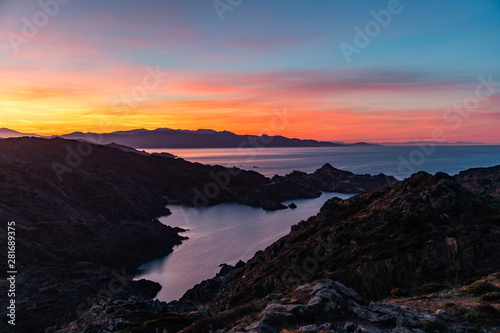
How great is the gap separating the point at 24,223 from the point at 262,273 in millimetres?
47519

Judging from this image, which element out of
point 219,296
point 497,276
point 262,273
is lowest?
point 219,296

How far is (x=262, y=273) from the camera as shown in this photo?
4238 centimetres

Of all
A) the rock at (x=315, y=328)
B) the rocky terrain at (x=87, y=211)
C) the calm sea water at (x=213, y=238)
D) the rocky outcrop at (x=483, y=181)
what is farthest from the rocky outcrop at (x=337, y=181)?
the rock at (x=315, y=328)

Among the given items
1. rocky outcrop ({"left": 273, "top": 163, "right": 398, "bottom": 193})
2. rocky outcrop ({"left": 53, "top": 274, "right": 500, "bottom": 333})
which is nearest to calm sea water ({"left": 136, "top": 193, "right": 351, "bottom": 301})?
rocky outcrop ({"left": 273, "top": 163, "right": 398, "bottom": 193})

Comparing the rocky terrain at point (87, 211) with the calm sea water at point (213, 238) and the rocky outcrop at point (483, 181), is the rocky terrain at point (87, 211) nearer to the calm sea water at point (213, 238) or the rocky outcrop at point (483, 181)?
the calm sea water at point (213, 238)

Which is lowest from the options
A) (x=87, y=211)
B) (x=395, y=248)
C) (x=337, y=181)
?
(x=337, y=181)

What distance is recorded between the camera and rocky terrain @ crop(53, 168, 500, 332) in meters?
17.0

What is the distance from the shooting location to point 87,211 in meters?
84.9

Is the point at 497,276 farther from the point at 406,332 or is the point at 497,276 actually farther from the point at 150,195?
the point at 150,195

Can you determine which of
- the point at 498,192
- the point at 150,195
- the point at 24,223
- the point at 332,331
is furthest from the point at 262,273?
the point at 150,195

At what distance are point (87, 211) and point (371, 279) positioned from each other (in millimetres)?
74752

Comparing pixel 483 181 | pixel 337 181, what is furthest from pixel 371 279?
pixel 337 181

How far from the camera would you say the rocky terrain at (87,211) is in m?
44.2

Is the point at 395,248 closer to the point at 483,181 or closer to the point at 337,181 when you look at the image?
the point at 483,181
